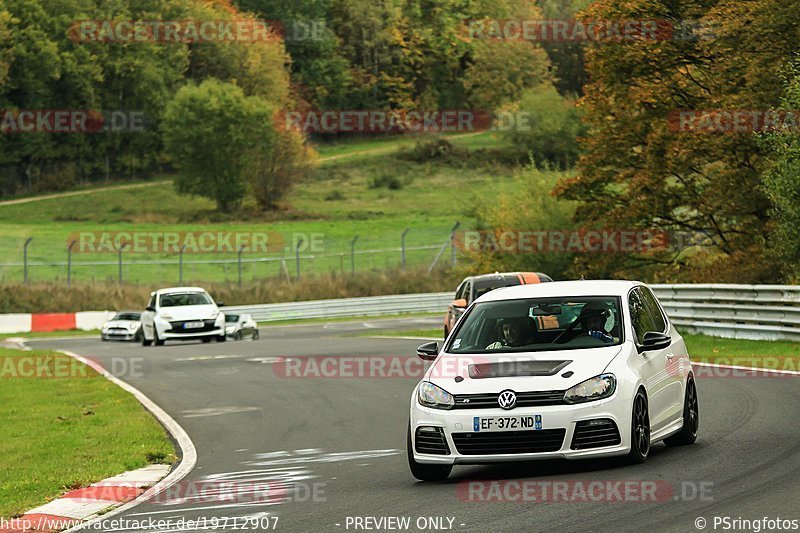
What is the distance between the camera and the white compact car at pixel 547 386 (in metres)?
10.1

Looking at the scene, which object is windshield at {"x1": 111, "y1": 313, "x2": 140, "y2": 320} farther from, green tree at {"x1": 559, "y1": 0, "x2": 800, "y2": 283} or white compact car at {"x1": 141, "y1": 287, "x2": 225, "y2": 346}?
green tree at {"x1": 559, "y1": 0, "x2": 800, "y2": 283}

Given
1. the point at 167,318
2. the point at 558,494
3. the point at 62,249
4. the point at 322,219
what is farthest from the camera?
the point at 322,219

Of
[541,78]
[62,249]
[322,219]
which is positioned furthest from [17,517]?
[541,78]

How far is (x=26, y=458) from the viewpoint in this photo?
14016 mm

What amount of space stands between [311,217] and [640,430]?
84.3 meters

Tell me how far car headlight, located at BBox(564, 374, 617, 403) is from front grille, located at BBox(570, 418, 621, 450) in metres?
0.19

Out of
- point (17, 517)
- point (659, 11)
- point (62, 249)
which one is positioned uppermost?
point (659, 11)

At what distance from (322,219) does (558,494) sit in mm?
84172

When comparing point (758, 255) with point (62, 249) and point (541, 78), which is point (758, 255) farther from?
point (541, 78)

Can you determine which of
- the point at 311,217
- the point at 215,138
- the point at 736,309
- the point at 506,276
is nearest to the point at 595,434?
the point at 506,276

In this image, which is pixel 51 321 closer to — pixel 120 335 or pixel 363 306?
pixel 120 335

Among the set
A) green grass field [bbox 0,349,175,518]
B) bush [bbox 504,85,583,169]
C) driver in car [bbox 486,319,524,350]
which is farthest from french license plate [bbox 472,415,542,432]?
bush [bbox 504,85,583,169]

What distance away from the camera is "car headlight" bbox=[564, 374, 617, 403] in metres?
10.2

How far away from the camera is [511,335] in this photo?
37.6 feet
